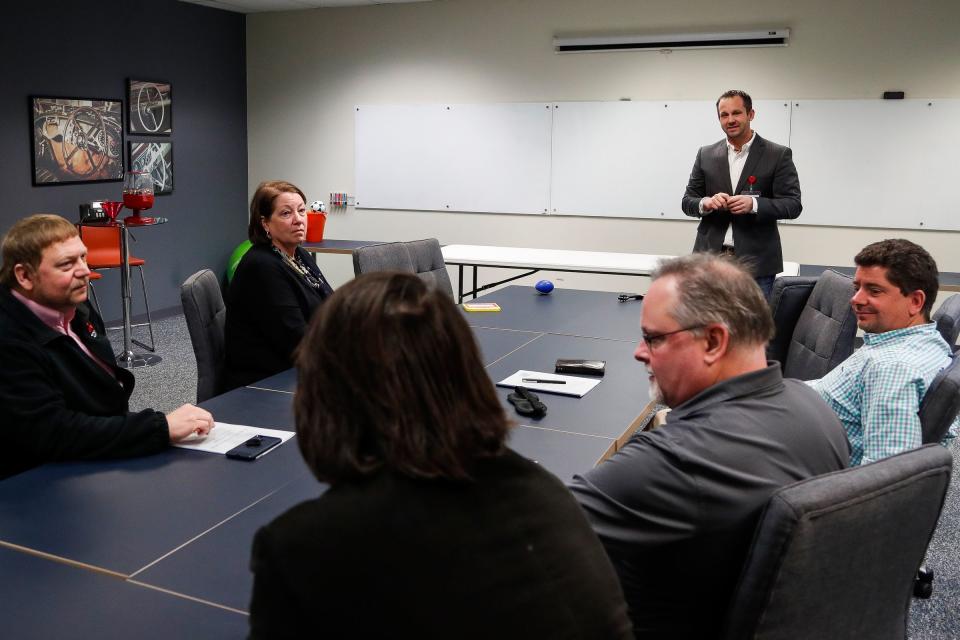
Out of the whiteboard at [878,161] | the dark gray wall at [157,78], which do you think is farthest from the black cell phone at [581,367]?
the dark gray wall at [157,78]

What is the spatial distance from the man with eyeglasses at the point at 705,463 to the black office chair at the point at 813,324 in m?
1.51

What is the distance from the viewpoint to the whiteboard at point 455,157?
6.77 meters

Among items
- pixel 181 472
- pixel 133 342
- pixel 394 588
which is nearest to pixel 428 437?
pixel 394 588

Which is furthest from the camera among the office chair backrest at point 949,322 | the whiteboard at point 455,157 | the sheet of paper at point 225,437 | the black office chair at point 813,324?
the whiteboard at point 455,157

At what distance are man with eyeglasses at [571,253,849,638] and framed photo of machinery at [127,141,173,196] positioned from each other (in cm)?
590

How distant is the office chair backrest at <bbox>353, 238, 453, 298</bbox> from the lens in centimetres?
369

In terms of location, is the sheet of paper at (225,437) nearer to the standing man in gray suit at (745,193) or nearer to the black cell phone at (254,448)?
the black cell phone at (254,448)

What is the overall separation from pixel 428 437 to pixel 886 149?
5.95m

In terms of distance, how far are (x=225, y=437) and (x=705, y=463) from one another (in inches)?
46.7

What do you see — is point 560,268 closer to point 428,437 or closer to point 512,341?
point 512,341

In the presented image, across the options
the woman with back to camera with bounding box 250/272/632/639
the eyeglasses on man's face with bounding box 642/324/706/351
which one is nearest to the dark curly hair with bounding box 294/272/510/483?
the woman with back to camera with bounding box 250/272/632/639

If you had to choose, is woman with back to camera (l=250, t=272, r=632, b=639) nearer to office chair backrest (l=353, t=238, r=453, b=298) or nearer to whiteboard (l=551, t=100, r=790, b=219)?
office chair backrest (l=353, t=238, r=453, b=298)

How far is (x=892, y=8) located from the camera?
577 centimetres

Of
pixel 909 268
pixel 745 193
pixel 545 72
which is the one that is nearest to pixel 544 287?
pixel 745 193
